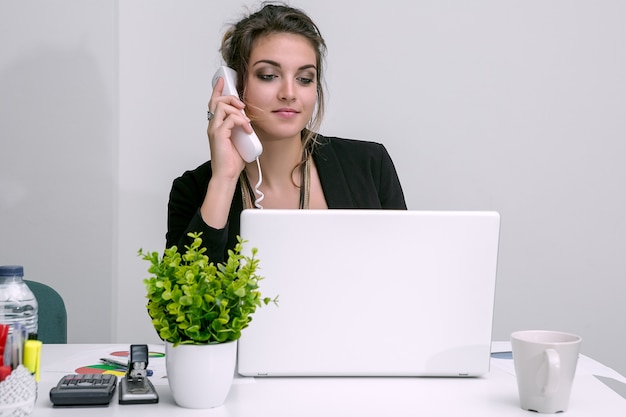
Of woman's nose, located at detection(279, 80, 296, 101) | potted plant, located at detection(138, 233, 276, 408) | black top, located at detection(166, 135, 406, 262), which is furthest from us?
black top, located at detection(166, 135, 406, 262)

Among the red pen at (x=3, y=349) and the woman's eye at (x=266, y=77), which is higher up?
the woman's eye at (x=266, y=77)

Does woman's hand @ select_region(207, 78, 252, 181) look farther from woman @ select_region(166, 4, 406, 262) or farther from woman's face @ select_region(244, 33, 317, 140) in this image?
woman's face @ select_region(244, 33, 317, 140)

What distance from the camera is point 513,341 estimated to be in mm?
1171

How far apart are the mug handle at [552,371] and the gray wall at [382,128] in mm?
1650

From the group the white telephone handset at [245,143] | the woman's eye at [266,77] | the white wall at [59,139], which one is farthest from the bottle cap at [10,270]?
the white wall at [59,139]

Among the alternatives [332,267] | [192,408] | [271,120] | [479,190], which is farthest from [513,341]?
[479,190]

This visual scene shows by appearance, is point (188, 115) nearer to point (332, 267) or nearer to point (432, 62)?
point (432, 62)

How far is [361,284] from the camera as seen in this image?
126cm

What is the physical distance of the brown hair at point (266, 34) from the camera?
7.16 feet

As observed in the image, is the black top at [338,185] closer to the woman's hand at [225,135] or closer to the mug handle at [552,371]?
the woman's hand at [225,135]

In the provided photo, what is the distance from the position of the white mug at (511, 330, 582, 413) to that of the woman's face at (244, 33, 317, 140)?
42.6 inches

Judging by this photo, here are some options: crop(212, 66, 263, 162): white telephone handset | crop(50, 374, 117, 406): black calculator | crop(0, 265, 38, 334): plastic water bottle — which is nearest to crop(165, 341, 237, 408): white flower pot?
crop(50, 374, 117, 406): black calculator

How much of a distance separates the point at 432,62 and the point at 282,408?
185cm

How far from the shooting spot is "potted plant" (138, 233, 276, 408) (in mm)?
1121
